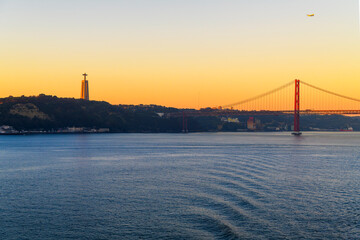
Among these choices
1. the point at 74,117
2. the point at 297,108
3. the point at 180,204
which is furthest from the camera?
the point at 74,117

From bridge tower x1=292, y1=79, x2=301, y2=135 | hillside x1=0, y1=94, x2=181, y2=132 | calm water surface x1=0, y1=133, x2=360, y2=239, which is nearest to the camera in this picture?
calm water surface x1=0, y1=133, x2=360, y2=239

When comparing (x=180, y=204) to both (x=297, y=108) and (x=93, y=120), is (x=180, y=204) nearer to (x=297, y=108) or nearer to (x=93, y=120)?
(x=297, y=108)

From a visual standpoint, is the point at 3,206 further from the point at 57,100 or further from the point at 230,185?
the point at 57,100

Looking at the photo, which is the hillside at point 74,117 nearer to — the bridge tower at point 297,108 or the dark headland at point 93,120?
the dark headland at point 93,120

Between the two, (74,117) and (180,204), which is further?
(74,117)

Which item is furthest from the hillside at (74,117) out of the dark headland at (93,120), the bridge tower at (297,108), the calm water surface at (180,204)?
the calm water surface at (180,204)

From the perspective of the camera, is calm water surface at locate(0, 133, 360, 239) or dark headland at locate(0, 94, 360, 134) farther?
dark headland at locate(0, 94, 360, 134)

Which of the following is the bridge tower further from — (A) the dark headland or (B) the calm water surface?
(B) the calm water surface

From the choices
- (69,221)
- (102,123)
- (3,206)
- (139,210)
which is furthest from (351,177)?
(102,123)

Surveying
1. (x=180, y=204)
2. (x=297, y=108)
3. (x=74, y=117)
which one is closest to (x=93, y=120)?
(x=74, y=117)

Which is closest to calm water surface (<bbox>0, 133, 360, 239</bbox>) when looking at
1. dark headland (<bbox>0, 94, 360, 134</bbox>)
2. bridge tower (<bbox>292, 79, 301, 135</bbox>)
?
bridge tower (<bbox>292, 79, 301, 135</bbox>)

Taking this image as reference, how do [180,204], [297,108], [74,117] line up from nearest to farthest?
[180,204], [297,108], [74,117]

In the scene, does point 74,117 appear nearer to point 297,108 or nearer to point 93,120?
point 93,120
